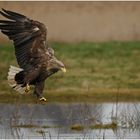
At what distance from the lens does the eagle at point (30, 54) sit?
14273 mm

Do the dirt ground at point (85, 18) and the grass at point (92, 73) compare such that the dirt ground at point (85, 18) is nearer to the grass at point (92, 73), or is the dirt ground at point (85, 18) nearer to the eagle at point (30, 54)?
the grass at point (92, 73)

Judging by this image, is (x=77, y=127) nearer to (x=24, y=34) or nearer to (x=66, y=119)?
(x=66, y=119)

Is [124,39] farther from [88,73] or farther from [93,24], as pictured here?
[88,73]

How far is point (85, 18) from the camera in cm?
2541

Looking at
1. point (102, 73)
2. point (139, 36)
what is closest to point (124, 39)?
point (139, 36)

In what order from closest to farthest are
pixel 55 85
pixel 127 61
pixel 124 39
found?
pixel 55 85 → pixel 127 61 → pixel 124 39

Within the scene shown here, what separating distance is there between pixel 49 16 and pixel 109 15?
4.60 ft

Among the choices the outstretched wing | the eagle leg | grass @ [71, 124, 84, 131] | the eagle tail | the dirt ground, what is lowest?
grass @ [71, 124, 84, 131]

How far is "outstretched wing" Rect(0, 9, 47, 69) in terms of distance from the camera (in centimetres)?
1431

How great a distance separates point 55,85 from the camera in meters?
19.5


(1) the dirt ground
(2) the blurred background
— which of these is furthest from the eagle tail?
(1) the dirt ground

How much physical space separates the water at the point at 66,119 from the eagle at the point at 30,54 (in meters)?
0.48

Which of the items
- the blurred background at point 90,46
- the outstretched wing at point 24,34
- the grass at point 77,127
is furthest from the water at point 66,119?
the blurred background at point 90,46

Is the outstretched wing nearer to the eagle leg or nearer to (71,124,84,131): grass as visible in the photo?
the eagle leg
